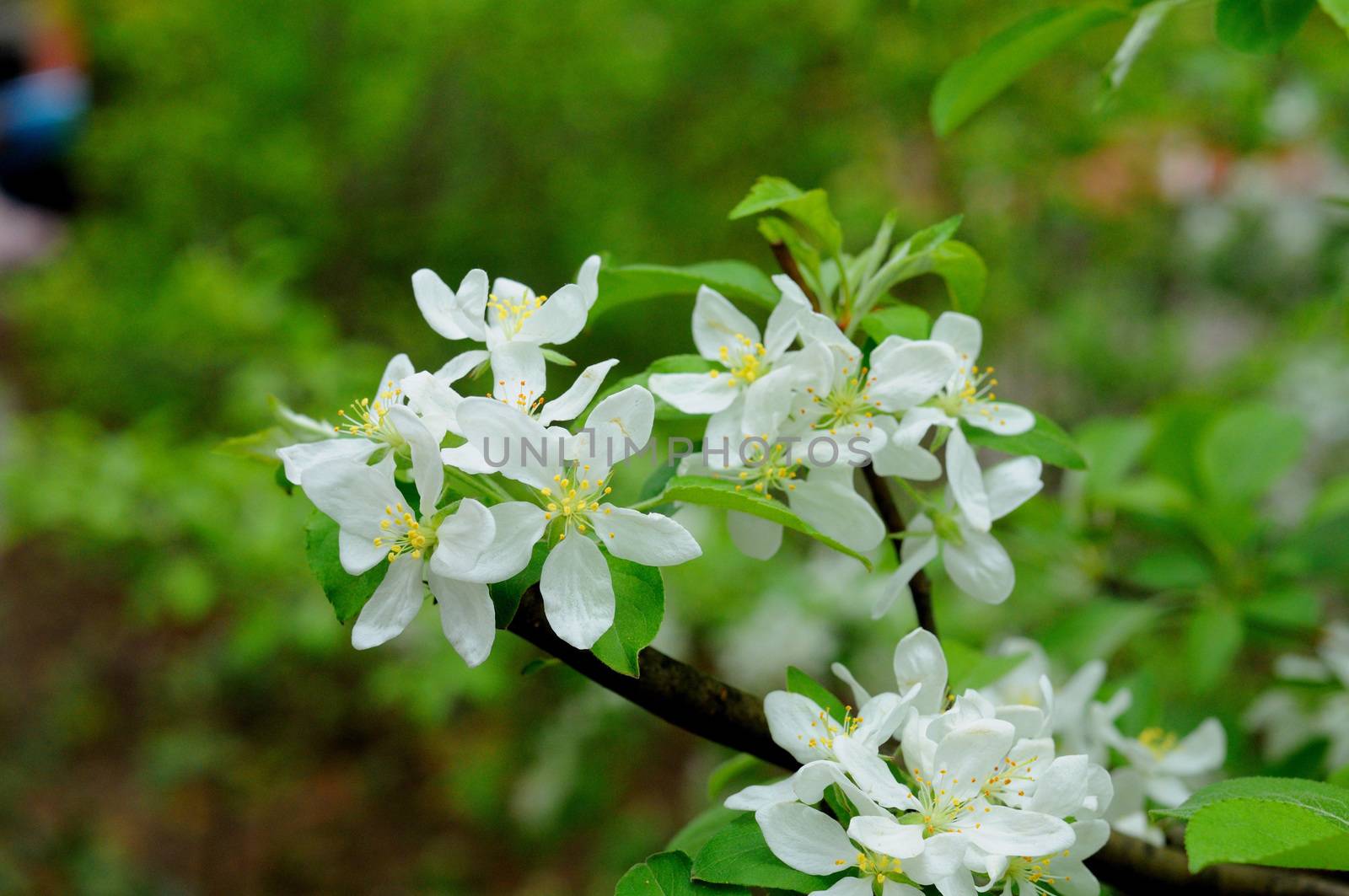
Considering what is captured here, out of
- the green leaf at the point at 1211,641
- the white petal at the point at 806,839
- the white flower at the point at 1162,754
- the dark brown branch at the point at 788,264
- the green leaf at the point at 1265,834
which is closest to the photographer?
the green leaf at the point at 1265,834

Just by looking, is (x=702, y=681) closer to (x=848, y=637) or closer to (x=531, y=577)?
(x=531, y=577)

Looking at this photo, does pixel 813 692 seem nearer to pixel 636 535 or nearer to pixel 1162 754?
pixel 636 535

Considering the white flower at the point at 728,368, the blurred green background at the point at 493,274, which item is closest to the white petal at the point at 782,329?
the white flower at the point at 728,368

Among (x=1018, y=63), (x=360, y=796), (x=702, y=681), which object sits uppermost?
(x=1018, y=63)

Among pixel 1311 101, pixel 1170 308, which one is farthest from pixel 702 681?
pixel 1170 308

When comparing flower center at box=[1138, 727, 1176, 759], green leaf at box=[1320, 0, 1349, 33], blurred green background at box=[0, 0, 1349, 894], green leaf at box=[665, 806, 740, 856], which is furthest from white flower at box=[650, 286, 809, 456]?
blurred green background at box=[0, 0, 1349, 894]

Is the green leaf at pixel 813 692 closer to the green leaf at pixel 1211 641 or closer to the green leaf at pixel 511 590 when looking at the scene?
the green leaf at pixel 511 590
